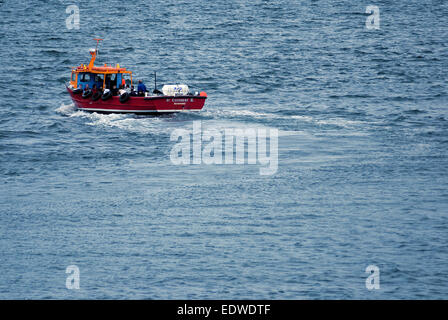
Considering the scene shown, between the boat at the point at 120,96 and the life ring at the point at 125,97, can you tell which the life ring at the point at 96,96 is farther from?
the life ring at the point at 125,97

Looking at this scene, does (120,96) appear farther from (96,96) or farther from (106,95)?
(96,96)

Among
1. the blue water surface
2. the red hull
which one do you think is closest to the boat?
the red hull

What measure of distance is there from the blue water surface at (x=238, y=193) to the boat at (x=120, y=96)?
62 cm

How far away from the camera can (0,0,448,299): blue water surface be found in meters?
20.1

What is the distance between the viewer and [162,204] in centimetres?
2583

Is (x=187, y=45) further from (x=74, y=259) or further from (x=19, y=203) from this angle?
(x=74, y=259)

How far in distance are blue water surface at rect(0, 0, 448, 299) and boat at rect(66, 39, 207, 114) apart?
0.62 metres

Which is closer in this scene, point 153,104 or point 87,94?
point 153,104

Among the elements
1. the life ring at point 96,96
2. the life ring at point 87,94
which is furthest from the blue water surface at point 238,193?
the life ring at point 87,94

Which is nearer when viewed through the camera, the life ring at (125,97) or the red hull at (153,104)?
the red hull at (153,104)

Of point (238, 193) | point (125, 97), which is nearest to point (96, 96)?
point (125, 97)

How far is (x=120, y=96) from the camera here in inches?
1618

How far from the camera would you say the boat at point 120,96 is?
4050 centimetres

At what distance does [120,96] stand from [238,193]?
15878 mm
